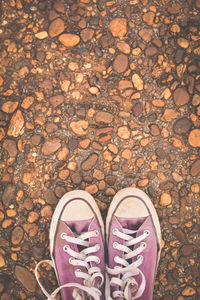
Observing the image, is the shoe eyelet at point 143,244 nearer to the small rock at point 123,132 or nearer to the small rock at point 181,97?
the small rock at point 123,132

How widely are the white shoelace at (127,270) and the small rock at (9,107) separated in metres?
0.79

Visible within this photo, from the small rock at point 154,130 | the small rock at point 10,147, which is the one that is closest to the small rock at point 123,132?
the small rock at point 154,130

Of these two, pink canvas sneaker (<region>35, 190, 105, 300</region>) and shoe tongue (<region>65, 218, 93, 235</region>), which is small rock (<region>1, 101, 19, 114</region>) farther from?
shoe tongue (<region>65, 218, 93, 235</region>)

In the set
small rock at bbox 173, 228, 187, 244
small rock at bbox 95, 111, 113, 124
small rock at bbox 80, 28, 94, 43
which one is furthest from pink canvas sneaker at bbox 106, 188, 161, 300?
small rock at bbox 80, 28, 94, 43

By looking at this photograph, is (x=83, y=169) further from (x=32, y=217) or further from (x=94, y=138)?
(x=32, y=217)

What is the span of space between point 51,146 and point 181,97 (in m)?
0.71

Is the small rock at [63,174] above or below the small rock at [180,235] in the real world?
above

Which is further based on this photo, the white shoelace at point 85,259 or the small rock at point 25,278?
the small rock at point 25,278

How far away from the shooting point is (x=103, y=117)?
50.5 inches

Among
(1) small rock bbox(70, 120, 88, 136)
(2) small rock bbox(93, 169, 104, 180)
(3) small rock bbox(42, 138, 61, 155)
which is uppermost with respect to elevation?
(1) small rock bbox(70, 120, 88, 136)

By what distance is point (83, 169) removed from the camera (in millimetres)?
1282

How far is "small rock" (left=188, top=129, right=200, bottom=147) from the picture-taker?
1284 millimetres

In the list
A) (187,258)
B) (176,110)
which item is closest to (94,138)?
(176,110)

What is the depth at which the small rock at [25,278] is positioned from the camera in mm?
1273
